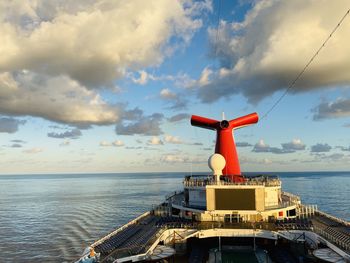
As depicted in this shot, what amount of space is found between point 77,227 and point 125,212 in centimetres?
2450

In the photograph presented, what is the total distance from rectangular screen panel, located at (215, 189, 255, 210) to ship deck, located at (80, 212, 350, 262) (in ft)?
9.04

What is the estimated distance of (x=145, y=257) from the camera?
31.9 metres

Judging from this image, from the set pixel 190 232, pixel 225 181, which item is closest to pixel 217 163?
pixel 225 181

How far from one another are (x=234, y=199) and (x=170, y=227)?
10258mm

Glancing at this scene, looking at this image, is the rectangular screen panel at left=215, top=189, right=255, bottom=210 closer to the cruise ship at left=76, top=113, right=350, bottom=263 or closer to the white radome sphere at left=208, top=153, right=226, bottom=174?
the cruise ship at left=76, top=113, right=350, bottom=263

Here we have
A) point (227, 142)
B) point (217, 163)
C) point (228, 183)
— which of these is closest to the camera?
point (228, 183)

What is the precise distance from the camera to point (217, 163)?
165ft

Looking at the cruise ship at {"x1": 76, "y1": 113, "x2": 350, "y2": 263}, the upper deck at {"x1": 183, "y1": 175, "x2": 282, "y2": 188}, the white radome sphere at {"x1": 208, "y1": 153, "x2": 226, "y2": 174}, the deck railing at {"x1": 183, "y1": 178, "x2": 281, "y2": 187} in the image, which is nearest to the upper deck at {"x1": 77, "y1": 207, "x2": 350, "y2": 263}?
the cruise ship at {"x1": 76, "y1": 113, "x2": 350, "y2": 263}

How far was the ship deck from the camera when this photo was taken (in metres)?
33.6

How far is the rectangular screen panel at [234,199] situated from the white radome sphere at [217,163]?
4.10 metres

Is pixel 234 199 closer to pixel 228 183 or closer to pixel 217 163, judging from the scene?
pixel 228 183

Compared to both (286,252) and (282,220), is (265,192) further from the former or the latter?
(286,252)

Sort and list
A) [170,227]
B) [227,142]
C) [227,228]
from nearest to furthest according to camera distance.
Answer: [227,228]
[170,227]
[227,142]

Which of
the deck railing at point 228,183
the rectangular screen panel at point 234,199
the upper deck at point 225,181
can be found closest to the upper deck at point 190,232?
the rectangular screen panel at point 234,199
